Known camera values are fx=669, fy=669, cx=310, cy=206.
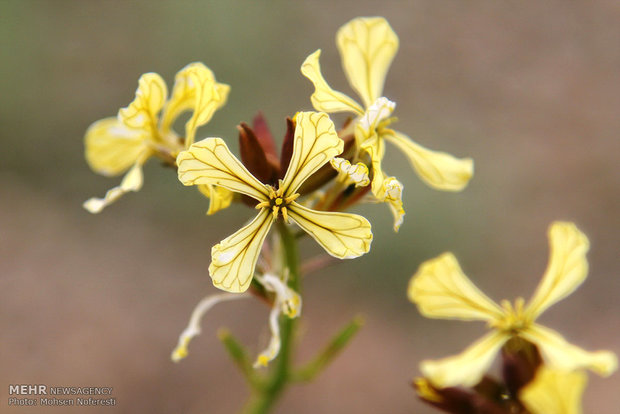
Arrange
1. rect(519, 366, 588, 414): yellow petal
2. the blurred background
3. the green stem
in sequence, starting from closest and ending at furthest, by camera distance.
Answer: rect(519, 366, 588, 414): yellow petal, the green stem, the blurred background

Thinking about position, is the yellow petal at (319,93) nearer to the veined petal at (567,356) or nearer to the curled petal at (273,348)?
the curled petal at (273,348)

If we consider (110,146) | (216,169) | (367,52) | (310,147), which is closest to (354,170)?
(310,147)

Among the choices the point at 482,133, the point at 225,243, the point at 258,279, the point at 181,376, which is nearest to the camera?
the point at 225,243

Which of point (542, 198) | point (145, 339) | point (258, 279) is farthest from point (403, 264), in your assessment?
point (258, 279)

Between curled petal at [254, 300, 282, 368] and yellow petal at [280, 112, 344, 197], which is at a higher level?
yellow petal at [280, 112, 344, 197]

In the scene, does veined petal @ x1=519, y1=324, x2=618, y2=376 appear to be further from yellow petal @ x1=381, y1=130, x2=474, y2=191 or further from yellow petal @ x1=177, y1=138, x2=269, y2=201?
yellow petal @ x1=177, y1=138, x2=269, y2=201

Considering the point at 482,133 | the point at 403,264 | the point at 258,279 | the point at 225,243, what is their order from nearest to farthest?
the point at 225,243
the point at 258,279
the point at 403,264
the point at 482,133

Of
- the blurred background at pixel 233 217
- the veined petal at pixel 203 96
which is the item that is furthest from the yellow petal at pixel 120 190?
the blurred background at pixel 233 217

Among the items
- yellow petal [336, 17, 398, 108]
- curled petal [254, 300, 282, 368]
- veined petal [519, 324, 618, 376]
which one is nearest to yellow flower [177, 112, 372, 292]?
curled petal [254, 300, 282, 368]

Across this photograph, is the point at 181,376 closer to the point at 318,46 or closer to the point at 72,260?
the point at 72,260
